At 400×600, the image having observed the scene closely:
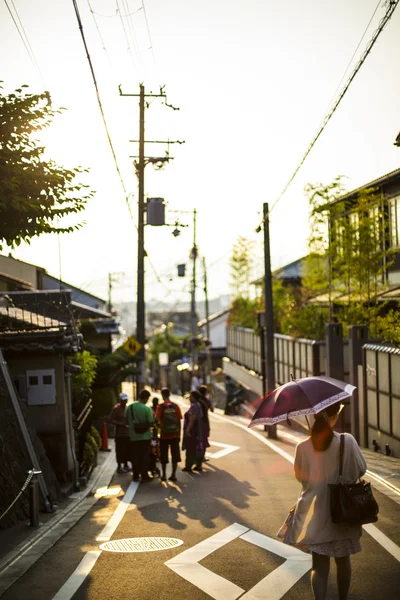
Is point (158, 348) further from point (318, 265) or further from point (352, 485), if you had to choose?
point (352, 485)

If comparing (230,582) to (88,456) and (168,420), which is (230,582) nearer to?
(168,420)

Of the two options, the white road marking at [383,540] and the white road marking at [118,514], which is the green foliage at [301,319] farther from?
the white road marking at [383,540]

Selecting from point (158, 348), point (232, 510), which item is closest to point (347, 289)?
point (232, 510)

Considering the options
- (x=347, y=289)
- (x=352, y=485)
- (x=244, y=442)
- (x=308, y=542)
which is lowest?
(x=244, y=442)

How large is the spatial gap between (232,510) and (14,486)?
10.4 ft

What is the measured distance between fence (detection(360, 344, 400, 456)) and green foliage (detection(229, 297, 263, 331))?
93.3 ft

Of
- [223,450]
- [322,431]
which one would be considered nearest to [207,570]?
[322,431]

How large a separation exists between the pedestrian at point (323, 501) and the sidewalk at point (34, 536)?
329 centimetres

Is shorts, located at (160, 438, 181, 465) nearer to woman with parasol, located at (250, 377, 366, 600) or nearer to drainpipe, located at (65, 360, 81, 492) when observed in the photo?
drainpipe, located at (65, 360, 81, 492)

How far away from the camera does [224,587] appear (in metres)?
7.70

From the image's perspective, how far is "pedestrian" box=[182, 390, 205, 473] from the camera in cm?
1670

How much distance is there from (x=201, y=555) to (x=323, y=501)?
9.96 feet

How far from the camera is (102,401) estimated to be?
2225cm

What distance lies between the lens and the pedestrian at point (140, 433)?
15.5m
